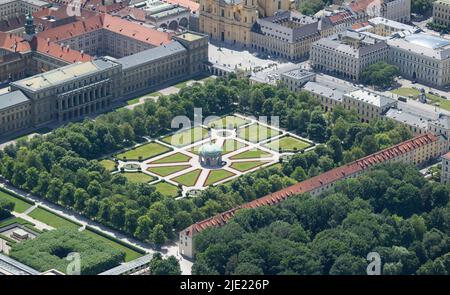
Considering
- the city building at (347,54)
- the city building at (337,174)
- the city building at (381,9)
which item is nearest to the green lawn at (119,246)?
the city building at (337,174)

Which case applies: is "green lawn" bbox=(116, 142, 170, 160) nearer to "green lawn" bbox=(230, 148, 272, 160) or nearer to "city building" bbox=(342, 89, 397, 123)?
"green lawn" bbox=(230, 148, 272, 160)

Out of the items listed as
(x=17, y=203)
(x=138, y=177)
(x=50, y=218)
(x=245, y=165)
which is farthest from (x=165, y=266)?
(x=245, y=165)

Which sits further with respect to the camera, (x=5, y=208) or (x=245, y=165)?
(x=245, y=165)

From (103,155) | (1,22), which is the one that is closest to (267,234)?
(103,155)

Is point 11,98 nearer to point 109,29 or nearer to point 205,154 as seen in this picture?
point 205,154

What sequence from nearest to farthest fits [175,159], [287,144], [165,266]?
[165,266] → [175,159] → [287,144]

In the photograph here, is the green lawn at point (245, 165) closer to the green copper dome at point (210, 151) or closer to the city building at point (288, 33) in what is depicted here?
the green copper dome at point (210, 151)
